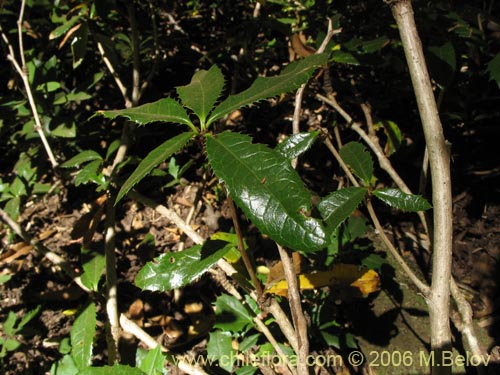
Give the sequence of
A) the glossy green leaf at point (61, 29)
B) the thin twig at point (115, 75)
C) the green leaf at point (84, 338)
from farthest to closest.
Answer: the thin twig at point (115, 75) → the glossy green leaf at point (61, 29) → the green leaf at point (84, 338)

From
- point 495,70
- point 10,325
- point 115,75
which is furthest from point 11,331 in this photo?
point 495,70

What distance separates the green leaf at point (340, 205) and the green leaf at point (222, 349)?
77 centimetres

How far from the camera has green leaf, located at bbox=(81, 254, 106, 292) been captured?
52.6 inches

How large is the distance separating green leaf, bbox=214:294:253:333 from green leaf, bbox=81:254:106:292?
0.44 metres

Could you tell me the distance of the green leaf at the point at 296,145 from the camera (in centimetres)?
94

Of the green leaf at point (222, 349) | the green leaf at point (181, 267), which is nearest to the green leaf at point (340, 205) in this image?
the green leaf at point (181, 267)

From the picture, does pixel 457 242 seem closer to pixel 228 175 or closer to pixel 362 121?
pixel 362 121

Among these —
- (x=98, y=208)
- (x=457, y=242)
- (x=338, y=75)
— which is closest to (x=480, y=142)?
(x=457, y=242)

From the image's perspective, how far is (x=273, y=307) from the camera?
978 mm

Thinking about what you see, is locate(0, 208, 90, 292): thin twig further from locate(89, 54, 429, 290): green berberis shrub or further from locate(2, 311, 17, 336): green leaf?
locate(89, 54, 429, 290): green berberis shrub

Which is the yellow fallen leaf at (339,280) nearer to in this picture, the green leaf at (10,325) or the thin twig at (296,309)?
the thin twig at (296,309)

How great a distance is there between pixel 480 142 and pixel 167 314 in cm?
171

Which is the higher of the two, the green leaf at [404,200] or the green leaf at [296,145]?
the green leaf at [296,145]

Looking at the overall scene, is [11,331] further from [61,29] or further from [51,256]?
[61,29]
